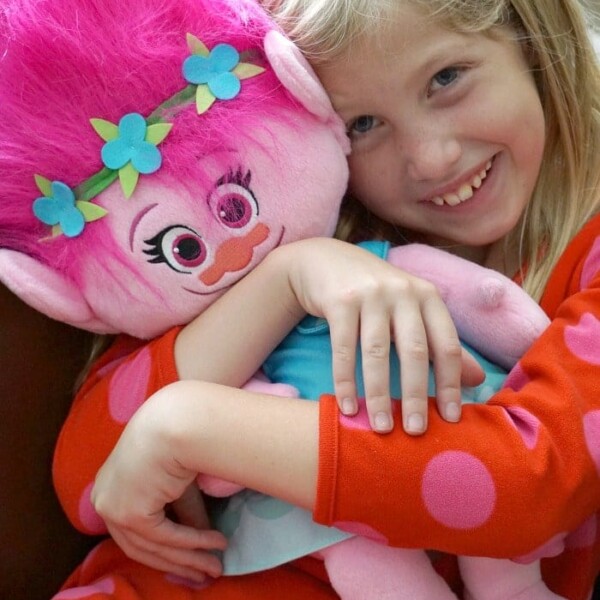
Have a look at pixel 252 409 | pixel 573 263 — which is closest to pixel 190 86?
pixel 252 409

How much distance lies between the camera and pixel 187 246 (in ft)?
2.47

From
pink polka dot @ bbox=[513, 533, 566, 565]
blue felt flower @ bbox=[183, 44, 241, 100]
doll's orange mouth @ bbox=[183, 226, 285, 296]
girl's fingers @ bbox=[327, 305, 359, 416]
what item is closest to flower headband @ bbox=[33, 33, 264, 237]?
blue felt flower @ bbox=[183, 44, 241, 100]

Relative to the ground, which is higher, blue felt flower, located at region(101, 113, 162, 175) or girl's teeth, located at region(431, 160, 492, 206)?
girl's teeth, located at region(431, 160, 492, 206)

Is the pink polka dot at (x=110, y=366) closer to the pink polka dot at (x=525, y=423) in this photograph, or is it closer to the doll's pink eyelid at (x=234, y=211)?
the doll's pink eyelid at (x=234, y=211)

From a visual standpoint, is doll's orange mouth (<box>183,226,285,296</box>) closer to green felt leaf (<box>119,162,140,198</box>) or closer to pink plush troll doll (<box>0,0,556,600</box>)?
pink plush troll doll (<box>0,0,556,600</box>)

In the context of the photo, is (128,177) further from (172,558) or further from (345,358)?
(172,558)

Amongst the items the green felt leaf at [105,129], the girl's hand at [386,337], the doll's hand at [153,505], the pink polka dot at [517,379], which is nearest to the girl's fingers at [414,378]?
the girl's hand at [386,337]

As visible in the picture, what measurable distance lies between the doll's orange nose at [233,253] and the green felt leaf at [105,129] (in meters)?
0.14

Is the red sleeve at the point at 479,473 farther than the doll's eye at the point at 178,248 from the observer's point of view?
No

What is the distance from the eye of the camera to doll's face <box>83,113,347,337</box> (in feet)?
2.43

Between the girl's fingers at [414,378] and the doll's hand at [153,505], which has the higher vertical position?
the girl's fingers at [414,378]

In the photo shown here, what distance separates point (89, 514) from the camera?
832mm

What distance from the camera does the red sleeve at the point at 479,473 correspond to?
643 millimetres

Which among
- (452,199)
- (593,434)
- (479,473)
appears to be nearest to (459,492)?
(479,473)
